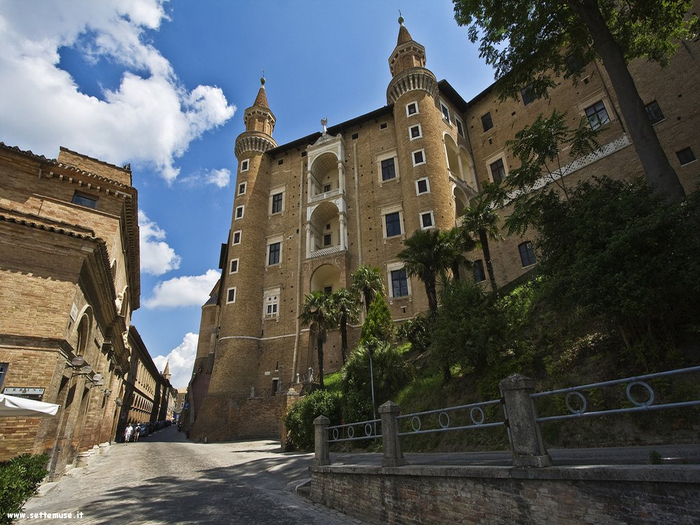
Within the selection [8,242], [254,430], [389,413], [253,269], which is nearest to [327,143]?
[253,269]

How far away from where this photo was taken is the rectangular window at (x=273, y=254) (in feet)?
121

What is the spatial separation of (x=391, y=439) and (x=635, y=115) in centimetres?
1109

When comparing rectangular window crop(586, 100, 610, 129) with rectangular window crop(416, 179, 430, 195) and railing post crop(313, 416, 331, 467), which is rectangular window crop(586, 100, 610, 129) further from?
railing post crop(313, 416, 331, 467)

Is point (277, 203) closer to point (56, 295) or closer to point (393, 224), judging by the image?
point (393, 224)

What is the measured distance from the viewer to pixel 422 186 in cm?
3117

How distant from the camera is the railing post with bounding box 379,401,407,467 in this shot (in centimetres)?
650

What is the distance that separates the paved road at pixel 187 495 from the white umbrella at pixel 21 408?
81.5 inches

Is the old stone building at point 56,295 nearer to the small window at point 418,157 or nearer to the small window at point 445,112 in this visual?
the small window at point 418,157

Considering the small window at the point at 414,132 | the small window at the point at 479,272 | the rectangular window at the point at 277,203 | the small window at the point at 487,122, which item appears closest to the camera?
the small window at the point at 479,272

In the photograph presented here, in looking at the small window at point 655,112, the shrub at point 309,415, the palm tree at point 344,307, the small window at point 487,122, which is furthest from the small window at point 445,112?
the shrub at point 309,415

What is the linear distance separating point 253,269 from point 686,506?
115 ft

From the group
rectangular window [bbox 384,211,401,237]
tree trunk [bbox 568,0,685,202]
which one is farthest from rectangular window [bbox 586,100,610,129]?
rectangular window [bbox 384,211,401,237]

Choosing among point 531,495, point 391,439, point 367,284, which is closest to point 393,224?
point 367,284

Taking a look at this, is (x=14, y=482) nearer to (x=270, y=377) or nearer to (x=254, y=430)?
(x=254, y=430)
